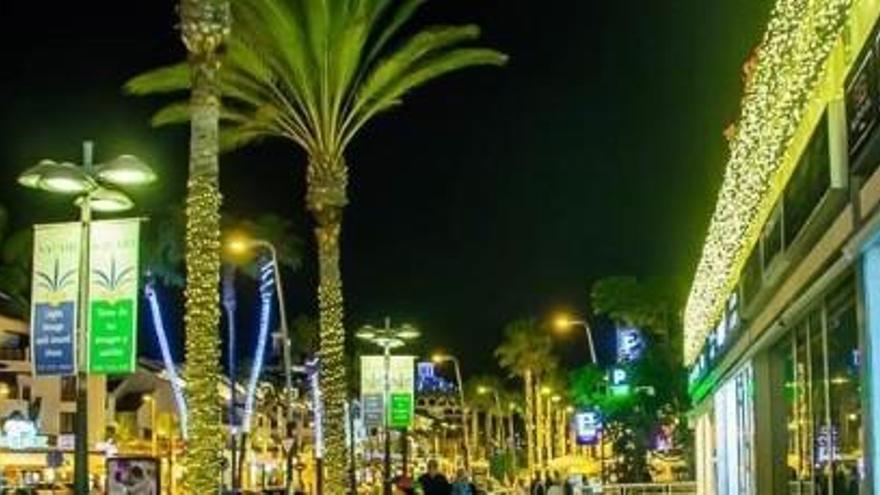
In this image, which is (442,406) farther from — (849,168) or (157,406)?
(849,168)

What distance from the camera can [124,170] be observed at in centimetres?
1955

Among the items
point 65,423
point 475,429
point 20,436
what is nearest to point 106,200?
point 20,436

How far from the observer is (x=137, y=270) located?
19188 mm

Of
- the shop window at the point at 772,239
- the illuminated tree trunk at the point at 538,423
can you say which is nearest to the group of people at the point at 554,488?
the shop window at the point at 772,239

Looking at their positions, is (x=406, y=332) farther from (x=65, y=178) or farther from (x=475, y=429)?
(x=475, y=429)

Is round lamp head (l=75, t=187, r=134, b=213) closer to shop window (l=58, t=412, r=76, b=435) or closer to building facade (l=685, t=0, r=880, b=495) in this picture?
building facade (l=685, t=0, r=880, b=495)

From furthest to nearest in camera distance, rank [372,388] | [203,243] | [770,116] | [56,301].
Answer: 1. [372,388]
2. [203,243]
3. [56,301]
4. [770,116]

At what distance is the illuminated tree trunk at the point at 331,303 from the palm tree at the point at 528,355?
3553 inches

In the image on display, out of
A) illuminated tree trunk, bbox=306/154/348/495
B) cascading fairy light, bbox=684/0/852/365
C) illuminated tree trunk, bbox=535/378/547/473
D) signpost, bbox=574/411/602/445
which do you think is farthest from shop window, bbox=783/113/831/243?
illuminated tree trunk, bbox=535/378/547/473

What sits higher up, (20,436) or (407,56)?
(407,56)

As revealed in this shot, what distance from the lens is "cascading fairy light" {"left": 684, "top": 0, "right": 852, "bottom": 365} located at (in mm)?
10134

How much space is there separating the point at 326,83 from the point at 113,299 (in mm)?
11201

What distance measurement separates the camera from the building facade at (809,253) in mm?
9172

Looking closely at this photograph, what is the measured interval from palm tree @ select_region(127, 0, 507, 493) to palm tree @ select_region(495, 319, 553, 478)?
9061 cm
